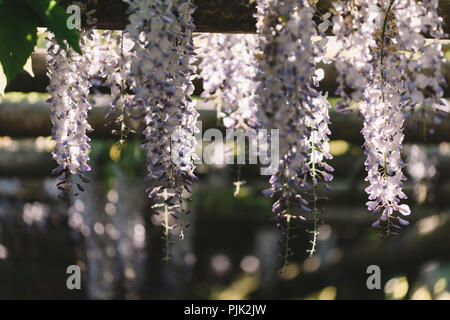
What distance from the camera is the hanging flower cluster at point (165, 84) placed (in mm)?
1953

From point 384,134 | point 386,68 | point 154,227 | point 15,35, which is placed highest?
point 15,35

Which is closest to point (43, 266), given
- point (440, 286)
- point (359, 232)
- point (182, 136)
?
point (359, 232)

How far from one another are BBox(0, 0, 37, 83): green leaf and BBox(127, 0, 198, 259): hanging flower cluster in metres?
0.41

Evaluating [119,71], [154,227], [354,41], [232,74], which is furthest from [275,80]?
[154,227]

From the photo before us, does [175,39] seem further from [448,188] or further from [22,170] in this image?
[448,188]

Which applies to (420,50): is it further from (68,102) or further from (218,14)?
(68,102)

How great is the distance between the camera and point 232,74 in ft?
7.66

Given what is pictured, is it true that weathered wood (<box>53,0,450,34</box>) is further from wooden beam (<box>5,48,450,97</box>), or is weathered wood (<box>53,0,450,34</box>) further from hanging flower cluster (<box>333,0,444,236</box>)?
wooden beam (<box>5,48,450,97</box>)

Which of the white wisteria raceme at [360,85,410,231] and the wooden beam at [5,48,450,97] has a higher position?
the wooden beam at [5,48,450,97]

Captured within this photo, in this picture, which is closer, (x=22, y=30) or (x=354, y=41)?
(x=354, y=41)

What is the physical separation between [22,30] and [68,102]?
0.32 m

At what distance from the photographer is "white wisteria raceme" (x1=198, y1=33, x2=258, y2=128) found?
227 centimetres

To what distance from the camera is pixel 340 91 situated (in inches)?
78.9

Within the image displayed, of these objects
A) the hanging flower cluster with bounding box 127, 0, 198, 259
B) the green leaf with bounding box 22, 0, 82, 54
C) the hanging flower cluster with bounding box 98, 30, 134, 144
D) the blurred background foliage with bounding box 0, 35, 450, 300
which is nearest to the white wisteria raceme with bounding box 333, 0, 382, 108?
the hanging flower cluster with bounding box 127, 0, 198, 259
